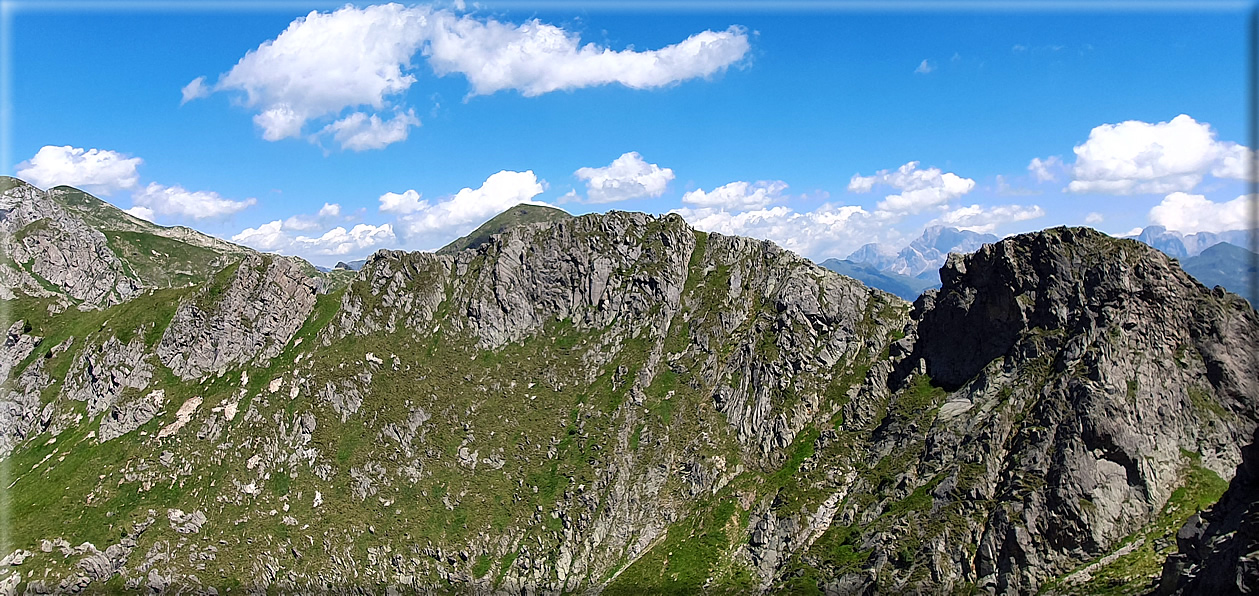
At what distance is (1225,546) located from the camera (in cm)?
6681

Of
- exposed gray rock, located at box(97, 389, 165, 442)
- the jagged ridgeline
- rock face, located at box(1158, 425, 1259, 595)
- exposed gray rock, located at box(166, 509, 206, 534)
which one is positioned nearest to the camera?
rock face, located at box(1158, 425, 1259, 595)

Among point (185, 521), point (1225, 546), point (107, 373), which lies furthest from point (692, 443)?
point (107, 373)

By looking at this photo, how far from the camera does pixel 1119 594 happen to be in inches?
3792

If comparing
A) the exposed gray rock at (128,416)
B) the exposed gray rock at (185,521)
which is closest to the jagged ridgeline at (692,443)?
the exposed gray rock at (185,521)

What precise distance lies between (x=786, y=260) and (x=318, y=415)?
13568cm

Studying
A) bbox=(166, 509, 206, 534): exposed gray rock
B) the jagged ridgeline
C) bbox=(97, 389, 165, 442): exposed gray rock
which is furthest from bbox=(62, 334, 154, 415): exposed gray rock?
bbox=(166, 509, 206, 534): exposed gray rock

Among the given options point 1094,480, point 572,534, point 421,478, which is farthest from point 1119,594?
point 421,478

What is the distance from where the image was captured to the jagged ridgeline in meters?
120

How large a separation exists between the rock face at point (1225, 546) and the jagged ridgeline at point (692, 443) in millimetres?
25143

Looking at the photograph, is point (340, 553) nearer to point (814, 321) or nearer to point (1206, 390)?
point (814, 321)

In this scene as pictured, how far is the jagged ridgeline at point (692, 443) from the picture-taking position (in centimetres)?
12006

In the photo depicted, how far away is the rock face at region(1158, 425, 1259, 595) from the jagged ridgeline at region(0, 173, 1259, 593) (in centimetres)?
2514

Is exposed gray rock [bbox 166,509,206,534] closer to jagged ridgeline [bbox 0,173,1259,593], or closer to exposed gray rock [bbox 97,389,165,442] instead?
jagged ridgeline [bbox 0,173,1259,593]

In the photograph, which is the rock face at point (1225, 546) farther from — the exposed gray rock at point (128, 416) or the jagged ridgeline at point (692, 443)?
the exposed gray rock at point (128, 416)
